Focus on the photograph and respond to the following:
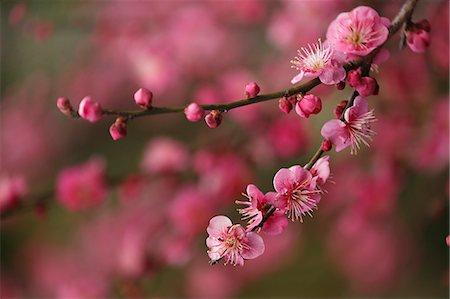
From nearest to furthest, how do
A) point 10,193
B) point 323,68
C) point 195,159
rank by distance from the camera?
1. point 323,68
2. point 10,193
3. point 195,159

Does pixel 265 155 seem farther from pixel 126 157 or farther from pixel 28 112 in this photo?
pixel 28 112

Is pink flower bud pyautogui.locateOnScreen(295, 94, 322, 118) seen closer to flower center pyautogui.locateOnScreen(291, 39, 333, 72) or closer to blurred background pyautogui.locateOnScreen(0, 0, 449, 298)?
flower center pyautogui.locateOnScreen(291, 39, 333, 72)

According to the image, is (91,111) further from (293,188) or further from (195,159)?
(195,159)

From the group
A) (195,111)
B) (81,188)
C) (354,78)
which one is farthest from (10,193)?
(354,78)

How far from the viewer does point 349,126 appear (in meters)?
0.49

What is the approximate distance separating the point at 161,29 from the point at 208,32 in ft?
0.29

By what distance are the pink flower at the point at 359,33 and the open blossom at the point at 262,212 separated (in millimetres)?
132

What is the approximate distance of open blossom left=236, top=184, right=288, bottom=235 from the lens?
0.47m

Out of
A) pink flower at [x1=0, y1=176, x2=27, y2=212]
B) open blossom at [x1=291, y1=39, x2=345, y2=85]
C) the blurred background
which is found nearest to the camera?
open blossom at [x1=291, y1=39, x2=345, y2=85]

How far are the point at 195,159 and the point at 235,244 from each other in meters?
0.50

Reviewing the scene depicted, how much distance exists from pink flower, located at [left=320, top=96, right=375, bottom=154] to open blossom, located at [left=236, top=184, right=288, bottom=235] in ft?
0.21

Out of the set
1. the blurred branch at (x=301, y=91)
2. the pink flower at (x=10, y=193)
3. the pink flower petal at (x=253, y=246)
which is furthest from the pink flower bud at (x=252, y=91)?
the pink flower at (x=10, y=193)

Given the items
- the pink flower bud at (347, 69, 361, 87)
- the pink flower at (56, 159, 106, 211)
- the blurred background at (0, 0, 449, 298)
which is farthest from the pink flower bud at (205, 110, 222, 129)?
the pink flower at (56, 159, 106, 211)

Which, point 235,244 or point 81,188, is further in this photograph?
point 81,188
